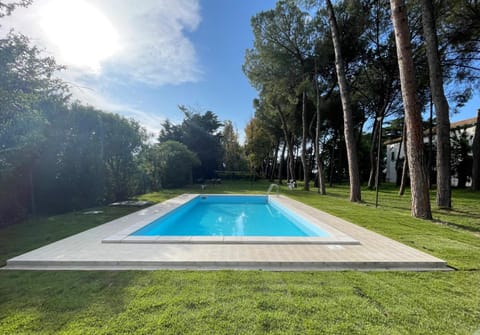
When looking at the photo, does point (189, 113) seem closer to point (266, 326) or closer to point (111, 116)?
point (111, 116)

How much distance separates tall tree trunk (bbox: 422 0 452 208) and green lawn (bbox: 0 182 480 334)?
5.25 metres

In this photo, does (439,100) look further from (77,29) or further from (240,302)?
(77,29)

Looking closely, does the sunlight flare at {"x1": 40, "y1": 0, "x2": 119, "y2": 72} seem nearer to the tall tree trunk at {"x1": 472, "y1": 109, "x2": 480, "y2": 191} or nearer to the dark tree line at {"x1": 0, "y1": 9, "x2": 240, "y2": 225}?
the dark tree line at {"x1": 0, "y1": 9, "x2": 240, "y2": 225}

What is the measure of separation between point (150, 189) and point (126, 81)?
657 cm

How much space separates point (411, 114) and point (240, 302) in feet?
21.4

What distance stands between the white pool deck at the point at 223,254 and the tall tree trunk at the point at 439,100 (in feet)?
16.3

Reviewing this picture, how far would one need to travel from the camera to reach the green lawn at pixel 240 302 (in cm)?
165

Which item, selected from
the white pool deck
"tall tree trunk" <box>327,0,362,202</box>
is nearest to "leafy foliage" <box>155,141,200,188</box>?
the white pool deck

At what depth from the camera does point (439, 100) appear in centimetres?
675

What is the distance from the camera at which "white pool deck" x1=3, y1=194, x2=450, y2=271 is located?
9.09ft

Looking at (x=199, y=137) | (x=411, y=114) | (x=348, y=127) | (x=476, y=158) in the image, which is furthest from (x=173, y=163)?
(x=476, y=158)

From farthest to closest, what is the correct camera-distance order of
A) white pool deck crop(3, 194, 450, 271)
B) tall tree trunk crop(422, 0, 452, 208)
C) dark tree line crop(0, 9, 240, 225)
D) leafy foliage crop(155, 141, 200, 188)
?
leafy foliage crop(155, 141, 200, 188), tall tree trunk crop(422, 0, 452, 208), dark tree line crop(0, 9, 240, 225), white pool deck crop(3, 194, 450, 271)

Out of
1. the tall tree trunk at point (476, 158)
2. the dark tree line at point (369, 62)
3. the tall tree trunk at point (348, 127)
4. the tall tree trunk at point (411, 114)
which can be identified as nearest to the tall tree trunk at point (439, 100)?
the dark tree line at point (369, 62)

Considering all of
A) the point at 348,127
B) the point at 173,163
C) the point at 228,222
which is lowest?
the point at 228,222
